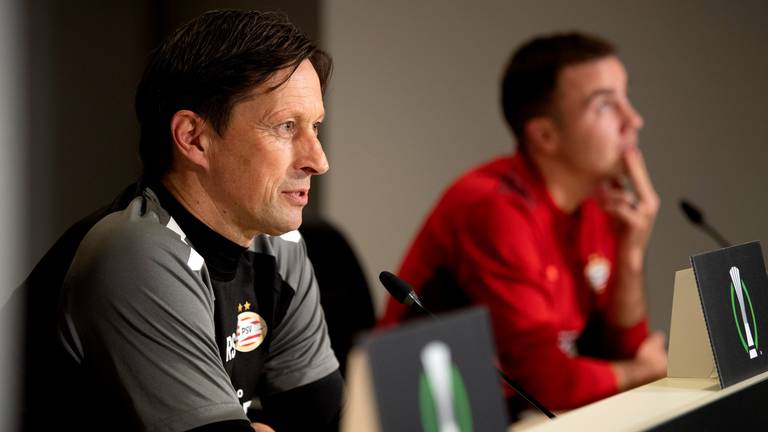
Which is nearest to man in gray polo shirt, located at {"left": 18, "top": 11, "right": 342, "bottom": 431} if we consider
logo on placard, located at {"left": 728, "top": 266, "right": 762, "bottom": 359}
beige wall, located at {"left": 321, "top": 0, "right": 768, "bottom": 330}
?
logo on placard, located at {"left": 728, "top": 266, "right": 762, "bottom": 359}

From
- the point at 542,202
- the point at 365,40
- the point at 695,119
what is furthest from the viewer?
the point at 695,119

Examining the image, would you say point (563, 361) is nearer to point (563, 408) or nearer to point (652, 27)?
point (563, 408)

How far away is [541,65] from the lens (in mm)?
2732

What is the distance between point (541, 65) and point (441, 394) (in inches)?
82.2

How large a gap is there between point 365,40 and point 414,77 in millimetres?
230

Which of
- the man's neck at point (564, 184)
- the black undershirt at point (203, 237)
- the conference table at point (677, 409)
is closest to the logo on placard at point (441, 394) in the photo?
the conference table at point (677, 409)

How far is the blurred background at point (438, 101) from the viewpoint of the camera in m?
3.12

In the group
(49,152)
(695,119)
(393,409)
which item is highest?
(49,152)

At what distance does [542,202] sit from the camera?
2555 millimetres

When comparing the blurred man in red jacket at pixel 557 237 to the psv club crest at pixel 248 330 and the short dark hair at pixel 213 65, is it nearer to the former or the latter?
the psv club crest at pixel 248 330

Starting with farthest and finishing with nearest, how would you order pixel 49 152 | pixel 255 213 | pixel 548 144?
pixel 49 152 < pixel 548 144 < pixel 255 213

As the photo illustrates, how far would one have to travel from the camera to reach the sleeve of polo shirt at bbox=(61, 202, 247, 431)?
1.12 m

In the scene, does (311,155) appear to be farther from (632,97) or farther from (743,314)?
(632,97)

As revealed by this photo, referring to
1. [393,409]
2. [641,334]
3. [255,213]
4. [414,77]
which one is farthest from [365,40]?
[393,409]
